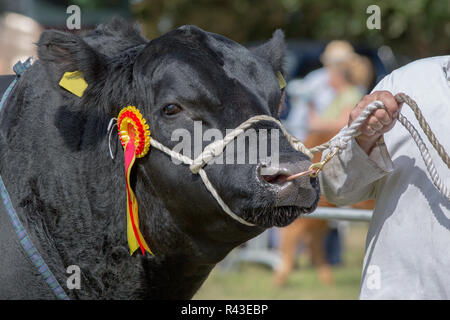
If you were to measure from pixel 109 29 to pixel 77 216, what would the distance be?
35.5 inches

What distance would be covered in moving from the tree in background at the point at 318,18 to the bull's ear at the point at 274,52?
7.17 m

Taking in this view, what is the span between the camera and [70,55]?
2.99 m

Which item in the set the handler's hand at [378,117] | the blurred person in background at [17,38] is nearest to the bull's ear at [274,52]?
the handler's hand at [378,117]

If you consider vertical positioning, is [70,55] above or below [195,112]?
above

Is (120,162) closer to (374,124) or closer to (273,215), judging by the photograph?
(273,215)

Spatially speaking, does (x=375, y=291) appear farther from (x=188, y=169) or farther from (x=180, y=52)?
(x=180, y=52)

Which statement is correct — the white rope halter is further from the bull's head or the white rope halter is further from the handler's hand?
the handler's hand

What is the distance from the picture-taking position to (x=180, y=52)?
280 cm

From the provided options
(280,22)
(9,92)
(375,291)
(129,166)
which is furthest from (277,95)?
(280,22)

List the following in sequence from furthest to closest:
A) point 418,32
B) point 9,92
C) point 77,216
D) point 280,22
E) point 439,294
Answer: point 280,22 < point 418,32 < point 9,92 < point 77,216 < point 439,294

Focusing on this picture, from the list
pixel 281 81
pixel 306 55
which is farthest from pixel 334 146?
pixel 306 55

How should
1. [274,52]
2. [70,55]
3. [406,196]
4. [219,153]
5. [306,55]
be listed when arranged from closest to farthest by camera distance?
[219,153] < [406,196] < [70,55] < [274,52] < [306,55]

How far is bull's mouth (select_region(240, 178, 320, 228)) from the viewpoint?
252 cm

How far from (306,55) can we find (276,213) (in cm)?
1016
